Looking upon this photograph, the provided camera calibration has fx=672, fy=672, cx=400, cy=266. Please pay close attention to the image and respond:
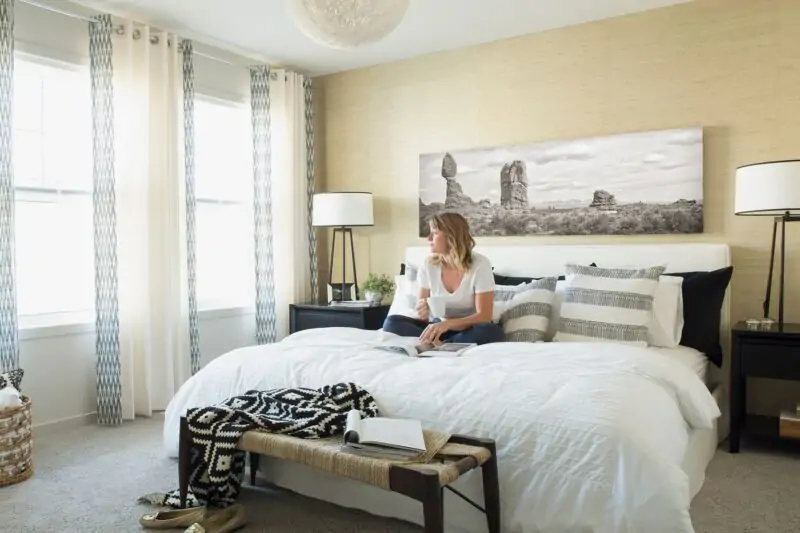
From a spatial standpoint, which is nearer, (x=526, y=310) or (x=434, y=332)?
(x=434, y=332)

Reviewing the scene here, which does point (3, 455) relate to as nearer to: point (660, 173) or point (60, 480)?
point (60, 480)

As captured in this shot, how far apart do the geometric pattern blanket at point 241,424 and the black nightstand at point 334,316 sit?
2057mm

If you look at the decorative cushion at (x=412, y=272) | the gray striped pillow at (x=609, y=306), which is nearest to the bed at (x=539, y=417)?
the gray striped pillow at (x=609, y=306)

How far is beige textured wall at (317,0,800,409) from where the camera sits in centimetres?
385

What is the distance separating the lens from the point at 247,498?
111 inches

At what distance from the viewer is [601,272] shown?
12.2 feet

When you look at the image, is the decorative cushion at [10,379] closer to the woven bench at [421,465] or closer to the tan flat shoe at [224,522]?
the tan flat shoe at [224,522]

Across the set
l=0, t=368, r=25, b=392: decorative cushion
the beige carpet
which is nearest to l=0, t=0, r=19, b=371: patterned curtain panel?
l=0, t=368, r=25, b=392: decorative cushion

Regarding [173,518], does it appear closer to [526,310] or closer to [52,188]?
[526,310]

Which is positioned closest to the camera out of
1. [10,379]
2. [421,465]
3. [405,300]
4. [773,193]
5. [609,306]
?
[421,465]

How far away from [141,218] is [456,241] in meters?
2.04

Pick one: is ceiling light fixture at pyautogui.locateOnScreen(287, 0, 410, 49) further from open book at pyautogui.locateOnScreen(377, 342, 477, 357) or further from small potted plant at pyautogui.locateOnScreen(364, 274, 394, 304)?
small potted plant at pyautogui.locateOnScreen(364, 274, 394, 304)

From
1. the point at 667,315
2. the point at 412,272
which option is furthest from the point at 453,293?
the point at 667,315

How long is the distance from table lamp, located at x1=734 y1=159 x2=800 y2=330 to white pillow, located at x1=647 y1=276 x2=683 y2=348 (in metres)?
0.49
